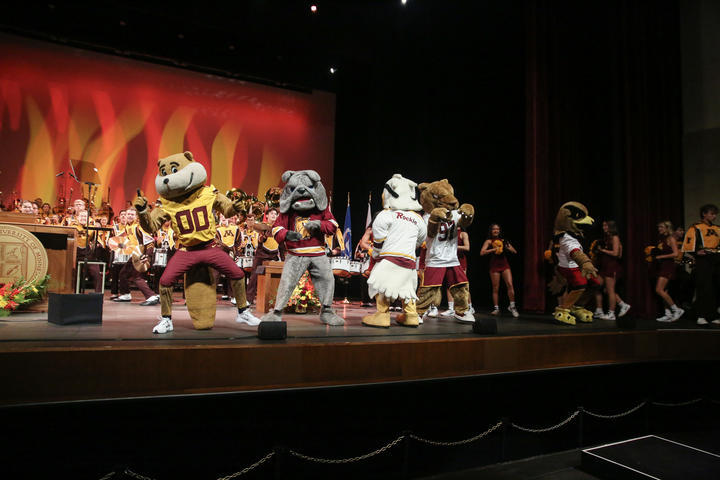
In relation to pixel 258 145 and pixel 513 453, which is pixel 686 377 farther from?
pixel 258 145

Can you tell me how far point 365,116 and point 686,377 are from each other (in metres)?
7.90

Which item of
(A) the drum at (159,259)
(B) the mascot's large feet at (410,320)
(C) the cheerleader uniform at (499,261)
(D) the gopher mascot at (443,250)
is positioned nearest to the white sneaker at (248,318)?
(B) the mascot's large feet at (410,320)

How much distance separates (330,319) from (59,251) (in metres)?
3.39

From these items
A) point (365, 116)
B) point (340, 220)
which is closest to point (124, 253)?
point (340, 220)

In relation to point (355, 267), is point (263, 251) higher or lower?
higher

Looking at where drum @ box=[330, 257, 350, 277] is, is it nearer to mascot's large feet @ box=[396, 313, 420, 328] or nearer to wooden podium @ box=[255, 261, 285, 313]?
wooden podium @ box=[255, 261, 285, 313]

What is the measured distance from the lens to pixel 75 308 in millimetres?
3977

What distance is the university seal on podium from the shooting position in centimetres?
482

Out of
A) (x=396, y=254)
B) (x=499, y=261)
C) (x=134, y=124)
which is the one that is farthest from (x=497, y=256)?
(x=134, y=124)

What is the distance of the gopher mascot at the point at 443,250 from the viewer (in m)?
5.19

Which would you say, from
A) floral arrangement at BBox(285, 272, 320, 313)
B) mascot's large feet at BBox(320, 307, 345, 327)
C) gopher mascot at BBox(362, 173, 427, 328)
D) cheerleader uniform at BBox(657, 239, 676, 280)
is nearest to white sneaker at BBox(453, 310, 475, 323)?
gopher mascot at BBox(362, 173, 427, 328)

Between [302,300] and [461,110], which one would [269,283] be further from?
[461,110]

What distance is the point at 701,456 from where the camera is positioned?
350cm

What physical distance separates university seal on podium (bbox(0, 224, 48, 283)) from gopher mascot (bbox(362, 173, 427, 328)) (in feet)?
11.4
